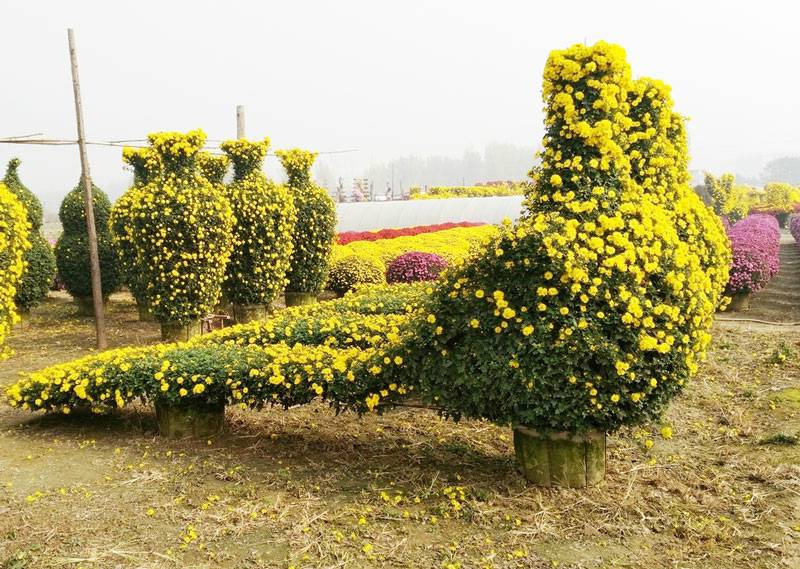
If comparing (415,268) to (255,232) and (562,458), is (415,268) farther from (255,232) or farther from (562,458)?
(562,458)

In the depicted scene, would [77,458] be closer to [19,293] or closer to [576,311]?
[576,311]

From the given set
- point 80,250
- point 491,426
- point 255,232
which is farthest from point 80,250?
point 491,426

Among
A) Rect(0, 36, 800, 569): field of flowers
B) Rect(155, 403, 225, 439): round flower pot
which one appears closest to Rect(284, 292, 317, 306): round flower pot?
Rect(0, 36, 800, 569): field of flowers

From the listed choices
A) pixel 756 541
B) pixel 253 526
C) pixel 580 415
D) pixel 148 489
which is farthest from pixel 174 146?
pixel 756 541

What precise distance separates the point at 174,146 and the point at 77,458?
17.4 feet

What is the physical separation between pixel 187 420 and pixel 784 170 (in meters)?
211

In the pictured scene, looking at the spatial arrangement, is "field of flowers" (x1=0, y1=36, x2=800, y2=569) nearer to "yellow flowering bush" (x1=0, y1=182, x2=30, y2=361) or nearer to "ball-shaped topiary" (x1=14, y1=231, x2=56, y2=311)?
"yellow flowering bush" (x1=0, y1=182, x2=30, y2=361)

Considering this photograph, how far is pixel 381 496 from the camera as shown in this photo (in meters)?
4.43

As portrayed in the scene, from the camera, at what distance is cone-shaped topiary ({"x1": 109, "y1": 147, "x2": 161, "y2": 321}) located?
31.6 feet

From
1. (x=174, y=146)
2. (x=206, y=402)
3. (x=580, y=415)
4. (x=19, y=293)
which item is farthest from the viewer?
(x=19, y=293)

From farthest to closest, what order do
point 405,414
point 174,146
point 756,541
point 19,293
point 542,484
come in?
point 19,293 → point 174,146 → point 405,414 → point 542,484 → point 756,541

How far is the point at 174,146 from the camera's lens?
367 inches

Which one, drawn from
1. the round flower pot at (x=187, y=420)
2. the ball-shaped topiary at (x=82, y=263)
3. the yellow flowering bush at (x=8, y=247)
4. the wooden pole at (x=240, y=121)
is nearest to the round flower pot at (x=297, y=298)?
the ball-shaped topiary at (x=82, y=263)

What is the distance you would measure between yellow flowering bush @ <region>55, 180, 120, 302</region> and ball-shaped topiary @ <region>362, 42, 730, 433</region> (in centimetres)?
979
